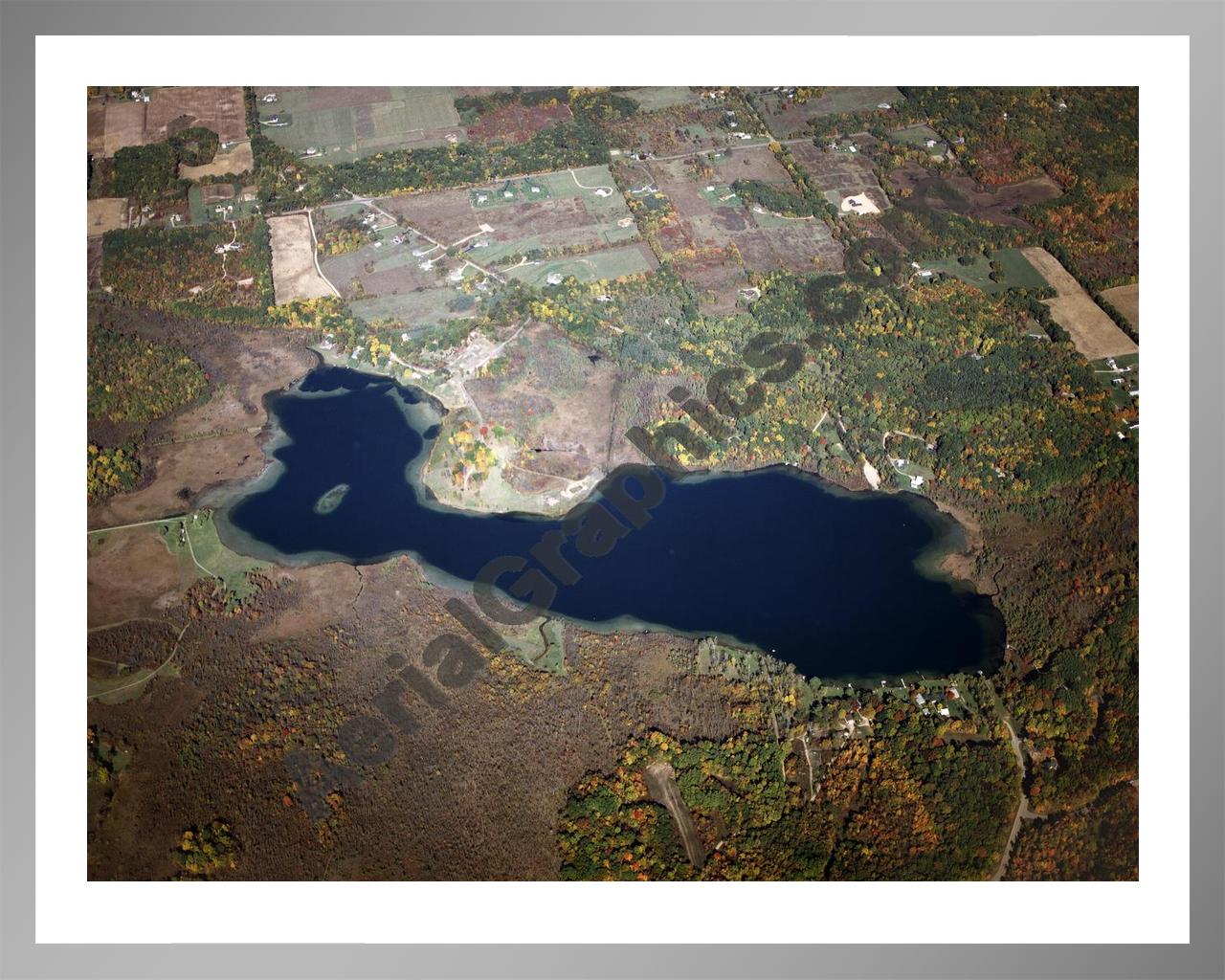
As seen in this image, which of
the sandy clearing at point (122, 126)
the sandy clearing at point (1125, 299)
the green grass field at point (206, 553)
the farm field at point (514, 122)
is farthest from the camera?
the farm field at point (514, 122)

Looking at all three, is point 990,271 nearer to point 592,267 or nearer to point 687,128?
point 687,128

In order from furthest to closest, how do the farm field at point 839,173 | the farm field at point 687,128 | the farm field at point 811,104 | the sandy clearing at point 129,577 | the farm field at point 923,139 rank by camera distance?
the farm field at point 811,104
the farm field at point 923,139
the farm field at point 687,128
the farm field at point 839,173
the sandy clearing at point 129,577

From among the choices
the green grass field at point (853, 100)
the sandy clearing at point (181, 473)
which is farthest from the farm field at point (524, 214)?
the sandy clearing at point (181, 473)

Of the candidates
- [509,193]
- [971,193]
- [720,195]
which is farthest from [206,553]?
[971,193]

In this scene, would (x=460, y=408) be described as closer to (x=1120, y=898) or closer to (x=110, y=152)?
(x=110, y=152)

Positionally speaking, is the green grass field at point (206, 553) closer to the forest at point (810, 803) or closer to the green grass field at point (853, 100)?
the forest at point (810, 803)

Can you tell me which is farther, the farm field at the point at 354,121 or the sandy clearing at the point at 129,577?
the farm field at the point at 354,121

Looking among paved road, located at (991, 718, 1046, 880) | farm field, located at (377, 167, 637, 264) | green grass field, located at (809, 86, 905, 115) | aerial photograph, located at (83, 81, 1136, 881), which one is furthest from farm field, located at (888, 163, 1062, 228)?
paved road, located at (991, 718, 1046, 880)

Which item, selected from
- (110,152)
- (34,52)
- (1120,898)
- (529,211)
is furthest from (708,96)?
(1120,898)
